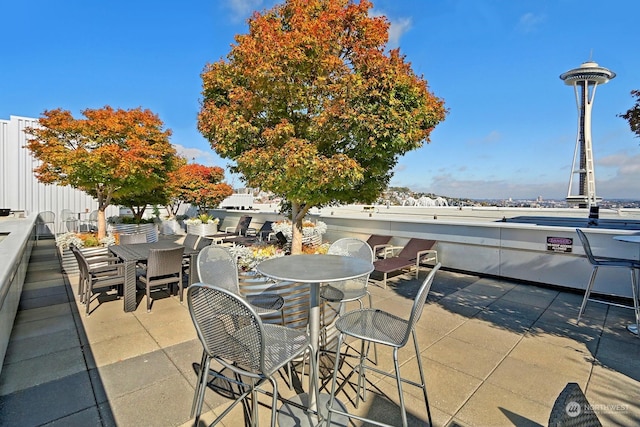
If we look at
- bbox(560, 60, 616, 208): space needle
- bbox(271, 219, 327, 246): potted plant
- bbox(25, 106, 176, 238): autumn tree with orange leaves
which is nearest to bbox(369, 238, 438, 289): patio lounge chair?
bbox(271, 219, 327, 246): potted plant

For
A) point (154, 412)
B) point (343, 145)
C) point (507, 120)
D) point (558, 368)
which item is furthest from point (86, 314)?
point (507, 120)

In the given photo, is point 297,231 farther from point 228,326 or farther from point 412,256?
point 228,326

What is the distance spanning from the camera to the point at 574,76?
91.1 ft

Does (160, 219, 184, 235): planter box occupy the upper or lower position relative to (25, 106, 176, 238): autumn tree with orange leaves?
lower

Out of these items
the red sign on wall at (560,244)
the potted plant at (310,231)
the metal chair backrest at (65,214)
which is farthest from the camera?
the metal chair backrest at (65,214)

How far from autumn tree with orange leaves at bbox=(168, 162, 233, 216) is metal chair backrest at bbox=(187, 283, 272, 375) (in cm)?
1126

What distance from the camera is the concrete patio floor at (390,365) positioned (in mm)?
2064

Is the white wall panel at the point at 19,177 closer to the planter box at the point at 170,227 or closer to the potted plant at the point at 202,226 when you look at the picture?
the planter box at the point at 170,227

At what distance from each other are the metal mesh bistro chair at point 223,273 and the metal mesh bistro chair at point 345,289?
1.43ft

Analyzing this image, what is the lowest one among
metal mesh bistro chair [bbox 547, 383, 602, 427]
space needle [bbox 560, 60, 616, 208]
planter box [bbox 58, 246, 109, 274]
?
planter box [bbox 58, 246, 109, 274]

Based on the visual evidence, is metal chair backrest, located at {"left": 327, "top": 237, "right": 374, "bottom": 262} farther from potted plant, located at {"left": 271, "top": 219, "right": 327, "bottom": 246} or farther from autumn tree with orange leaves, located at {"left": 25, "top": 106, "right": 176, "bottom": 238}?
autumn tree with orange leaves, located at {"left": 25, "top": 106, "right": 176, "bottom": 238}

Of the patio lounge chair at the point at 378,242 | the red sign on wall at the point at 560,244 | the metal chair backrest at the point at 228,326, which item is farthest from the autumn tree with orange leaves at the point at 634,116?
the metal chair backrest at the point at 228,326

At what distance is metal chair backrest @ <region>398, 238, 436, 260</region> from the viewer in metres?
6.03

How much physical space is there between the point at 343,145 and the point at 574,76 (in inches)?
1388
